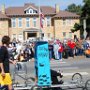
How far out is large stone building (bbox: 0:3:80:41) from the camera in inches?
3455

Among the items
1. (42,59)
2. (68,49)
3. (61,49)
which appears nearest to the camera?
(42,59)

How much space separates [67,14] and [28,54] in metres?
59.9

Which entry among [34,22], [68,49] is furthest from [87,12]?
[68,49]

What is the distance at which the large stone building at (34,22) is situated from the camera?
87.8 meters

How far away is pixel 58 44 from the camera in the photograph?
29.9 m

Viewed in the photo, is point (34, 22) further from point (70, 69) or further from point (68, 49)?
point (70, 69)

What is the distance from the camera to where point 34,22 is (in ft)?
295

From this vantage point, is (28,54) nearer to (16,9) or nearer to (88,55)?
(88,55)

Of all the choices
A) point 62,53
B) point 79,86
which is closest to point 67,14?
point 62,53

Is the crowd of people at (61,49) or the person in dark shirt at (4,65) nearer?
the person in dark shirt at (4,65)

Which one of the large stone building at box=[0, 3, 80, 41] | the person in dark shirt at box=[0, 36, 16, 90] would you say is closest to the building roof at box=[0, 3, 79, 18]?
the large stone building at box=[0, 3, 80, 41]

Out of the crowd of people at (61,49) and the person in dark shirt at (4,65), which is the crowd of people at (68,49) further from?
the person in dark shirt at (4,65)

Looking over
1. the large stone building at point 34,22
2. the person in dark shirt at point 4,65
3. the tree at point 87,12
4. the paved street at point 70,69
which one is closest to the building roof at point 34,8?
the large stone building at point 34,22

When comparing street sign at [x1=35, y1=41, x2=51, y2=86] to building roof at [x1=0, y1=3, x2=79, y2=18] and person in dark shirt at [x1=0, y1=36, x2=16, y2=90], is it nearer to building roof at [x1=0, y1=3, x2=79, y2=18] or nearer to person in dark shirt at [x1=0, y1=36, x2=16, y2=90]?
person in dark shirt at [x1=0, y1=36, x2=16, y2=90]
